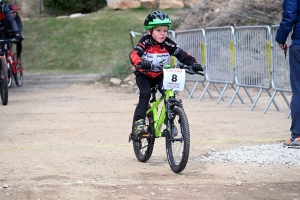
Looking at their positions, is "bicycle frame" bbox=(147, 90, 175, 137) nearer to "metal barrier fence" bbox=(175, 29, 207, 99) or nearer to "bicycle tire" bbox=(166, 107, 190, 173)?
"bicycle tire" bbox=(166, 107, 190, 173)

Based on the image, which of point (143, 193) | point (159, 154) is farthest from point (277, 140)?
point (143, 193)

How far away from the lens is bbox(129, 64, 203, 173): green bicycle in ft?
23.9

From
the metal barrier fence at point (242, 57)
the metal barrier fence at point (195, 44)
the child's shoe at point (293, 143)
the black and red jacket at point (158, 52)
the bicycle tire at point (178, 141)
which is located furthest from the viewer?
the metal barrier fence at point (195, 44)

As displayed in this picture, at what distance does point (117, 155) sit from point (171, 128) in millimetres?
1312

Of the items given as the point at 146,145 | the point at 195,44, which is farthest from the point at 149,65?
the point at 195,44

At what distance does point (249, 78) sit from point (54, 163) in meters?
6.30

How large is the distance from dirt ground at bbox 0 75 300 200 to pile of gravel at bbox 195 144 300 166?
0.18 meters

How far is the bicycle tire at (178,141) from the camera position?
285 inches

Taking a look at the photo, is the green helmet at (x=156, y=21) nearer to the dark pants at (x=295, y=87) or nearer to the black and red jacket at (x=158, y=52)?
the black and red jacket at (x=158, y=52)

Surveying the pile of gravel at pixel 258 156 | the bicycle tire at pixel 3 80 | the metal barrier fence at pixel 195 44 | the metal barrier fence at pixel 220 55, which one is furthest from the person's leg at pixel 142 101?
the metal barrier fence at pixel 195 44

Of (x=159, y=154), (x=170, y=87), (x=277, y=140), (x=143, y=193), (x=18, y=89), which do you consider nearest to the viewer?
(x=143, y=193)

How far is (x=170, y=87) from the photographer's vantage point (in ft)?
24.7

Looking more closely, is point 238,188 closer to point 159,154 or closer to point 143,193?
point 143,193

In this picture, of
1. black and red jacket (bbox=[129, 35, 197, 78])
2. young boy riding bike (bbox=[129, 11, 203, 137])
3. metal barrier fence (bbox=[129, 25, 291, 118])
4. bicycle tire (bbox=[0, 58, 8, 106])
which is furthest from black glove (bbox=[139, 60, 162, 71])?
bicycle tire (bbox=[0, 58, 8, 106])
